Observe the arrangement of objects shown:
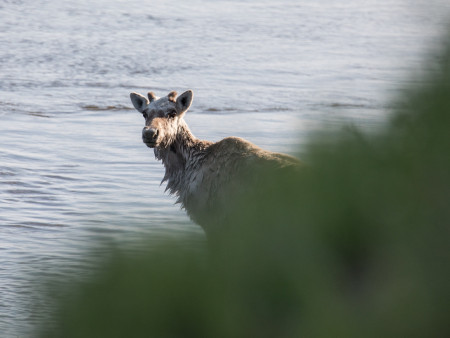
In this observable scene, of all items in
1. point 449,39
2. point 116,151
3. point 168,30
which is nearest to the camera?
point 449,39

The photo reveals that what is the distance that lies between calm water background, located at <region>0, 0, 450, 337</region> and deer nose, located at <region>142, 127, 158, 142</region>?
0.59 meters

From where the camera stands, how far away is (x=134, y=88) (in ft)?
58.5

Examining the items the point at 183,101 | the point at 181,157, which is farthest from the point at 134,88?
the point at 181,157

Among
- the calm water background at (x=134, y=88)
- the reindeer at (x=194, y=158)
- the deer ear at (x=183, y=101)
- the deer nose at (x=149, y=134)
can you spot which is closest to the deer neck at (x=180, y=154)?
the reindeer at (x=194, y=158)

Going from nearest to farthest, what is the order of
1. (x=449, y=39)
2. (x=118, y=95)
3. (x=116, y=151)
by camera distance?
1. (x=449, y=39)
2. (x=116, y=151)
3. (x=118, y=95)

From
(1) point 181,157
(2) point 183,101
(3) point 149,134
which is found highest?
(2) point 183,101

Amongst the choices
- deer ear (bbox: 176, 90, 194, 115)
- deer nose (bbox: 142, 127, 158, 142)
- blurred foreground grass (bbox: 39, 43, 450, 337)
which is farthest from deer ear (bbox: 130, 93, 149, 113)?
blurred foreground grass (bbox: 39, 43, 450, 337)

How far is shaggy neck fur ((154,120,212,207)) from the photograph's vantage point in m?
8.08

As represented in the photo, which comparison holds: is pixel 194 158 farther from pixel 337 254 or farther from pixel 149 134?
pixel 337 254

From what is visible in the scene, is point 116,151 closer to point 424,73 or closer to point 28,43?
point 28,43

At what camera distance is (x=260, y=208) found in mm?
1531

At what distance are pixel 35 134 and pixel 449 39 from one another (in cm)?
1330

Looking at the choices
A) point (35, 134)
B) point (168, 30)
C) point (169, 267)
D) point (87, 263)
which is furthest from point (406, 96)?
point (168, 30)

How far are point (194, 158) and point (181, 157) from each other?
21cm
